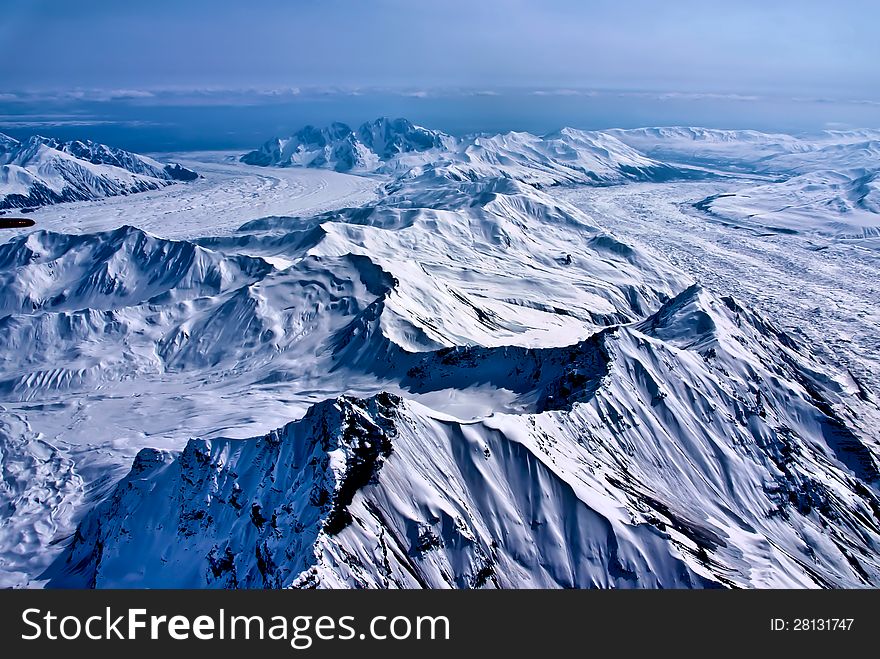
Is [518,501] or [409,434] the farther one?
[409,434]

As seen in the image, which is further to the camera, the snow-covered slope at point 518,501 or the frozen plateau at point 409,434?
the frozen plateau at point 409,434

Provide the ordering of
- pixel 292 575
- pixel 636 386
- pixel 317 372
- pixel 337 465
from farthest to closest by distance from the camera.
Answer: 1. pixel 317 372
2. pixel 636 386
3. pixel 337 465
4. pixel 292 575

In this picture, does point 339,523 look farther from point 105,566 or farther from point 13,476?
point 13,476

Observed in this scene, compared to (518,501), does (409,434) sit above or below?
above

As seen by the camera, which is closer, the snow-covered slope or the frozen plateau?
the snow-covered slope

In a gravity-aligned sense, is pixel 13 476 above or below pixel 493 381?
below
